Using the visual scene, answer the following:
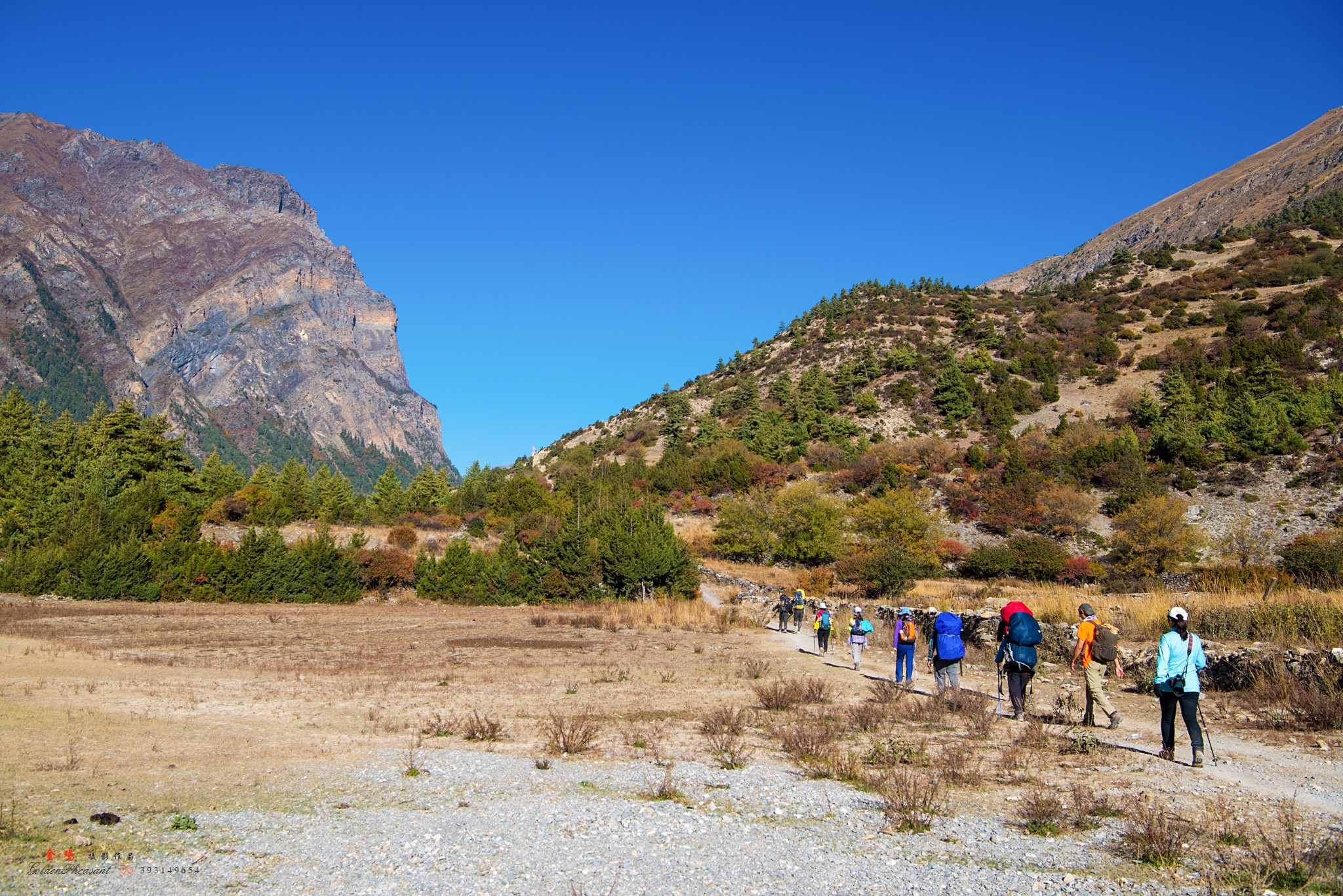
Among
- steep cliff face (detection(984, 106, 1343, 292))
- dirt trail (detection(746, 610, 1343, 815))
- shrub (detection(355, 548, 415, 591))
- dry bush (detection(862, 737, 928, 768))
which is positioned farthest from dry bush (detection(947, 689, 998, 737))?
steep cliff face (detection(984, 106, 1343, 292))

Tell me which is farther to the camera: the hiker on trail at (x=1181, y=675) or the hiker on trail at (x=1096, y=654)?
the hiker on trail at (x=1096, y=654)

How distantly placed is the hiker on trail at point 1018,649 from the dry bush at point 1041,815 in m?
4.40

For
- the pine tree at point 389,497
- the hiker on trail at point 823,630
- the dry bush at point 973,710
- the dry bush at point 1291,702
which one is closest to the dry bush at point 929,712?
the dry bush at point 973,710

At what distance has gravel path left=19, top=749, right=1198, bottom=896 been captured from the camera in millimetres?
5125

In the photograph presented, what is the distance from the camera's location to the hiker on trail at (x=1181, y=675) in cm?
821

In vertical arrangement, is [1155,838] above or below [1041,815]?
above

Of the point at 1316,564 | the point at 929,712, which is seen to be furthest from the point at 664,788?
the point at 1316,564

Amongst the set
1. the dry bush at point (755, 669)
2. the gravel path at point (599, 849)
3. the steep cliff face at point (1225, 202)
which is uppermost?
the steep cliff face at point (1225, 202)

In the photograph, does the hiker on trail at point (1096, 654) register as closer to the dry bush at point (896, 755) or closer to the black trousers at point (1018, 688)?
the black trousers at point (1018, 688)

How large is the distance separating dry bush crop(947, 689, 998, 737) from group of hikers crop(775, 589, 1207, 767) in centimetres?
32

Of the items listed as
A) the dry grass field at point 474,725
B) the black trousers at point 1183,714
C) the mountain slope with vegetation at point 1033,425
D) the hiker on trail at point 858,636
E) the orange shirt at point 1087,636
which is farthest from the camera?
the mountain slope with vegetation at point 1033,425

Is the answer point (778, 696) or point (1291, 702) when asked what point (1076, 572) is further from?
point (778, 696)

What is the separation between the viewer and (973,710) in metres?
11.2

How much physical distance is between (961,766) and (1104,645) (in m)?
3.29
